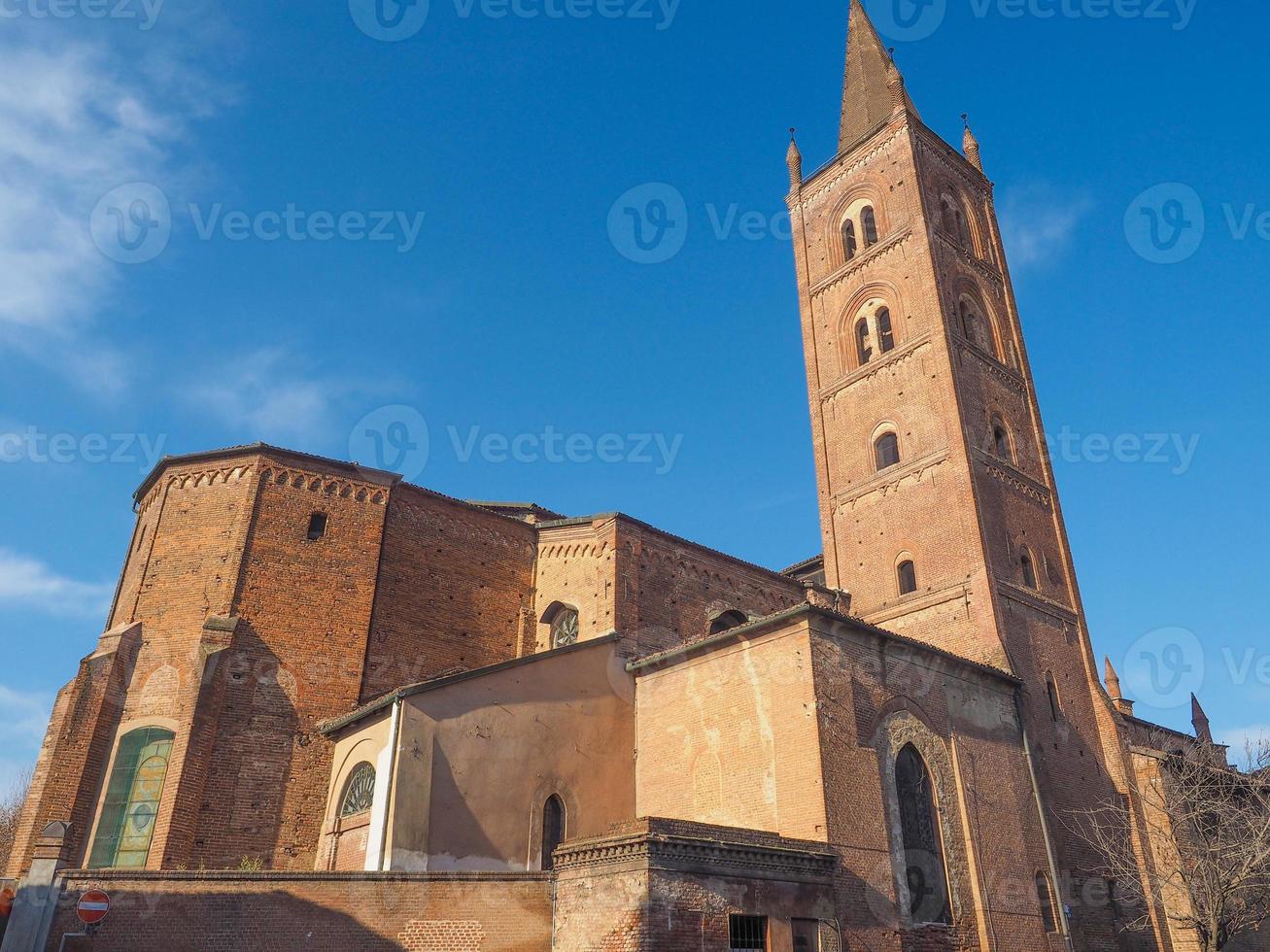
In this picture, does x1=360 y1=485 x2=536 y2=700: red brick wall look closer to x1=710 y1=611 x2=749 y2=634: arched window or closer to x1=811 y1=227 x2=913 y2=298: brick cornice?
x1=710 y1=611 x2=749 y2=634: arched window

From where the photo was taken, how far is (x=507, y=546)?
2247cm

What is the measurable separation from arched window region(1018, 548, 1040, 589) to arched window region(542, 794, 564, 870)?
13.2 meters

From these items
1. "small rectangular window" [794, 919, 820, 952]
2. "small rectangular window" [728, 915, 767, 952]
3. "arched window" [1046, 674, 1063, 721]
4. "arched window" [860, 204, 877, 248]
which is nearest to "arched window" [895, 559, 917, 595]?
"arched window" [1046, 674, 1063, 721]

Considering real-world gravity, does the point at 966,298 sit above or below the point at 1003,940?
above

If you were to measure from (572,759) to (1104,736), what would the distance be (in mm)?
13141

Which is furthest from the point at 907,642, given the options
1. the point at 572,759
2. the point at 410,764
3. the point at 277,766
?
the point at 277,766

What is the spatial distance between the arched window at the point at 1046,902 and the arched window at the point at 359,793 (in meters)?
12.4

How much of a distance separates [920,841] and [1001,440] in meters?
13.1

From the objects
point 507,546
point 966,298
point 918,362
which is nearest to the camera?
point 507,546

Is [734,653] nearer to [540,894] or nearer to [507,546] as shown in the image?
[540,894]

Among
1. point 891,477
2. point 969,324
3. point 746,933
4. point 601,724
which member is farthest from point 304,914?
point 969,324

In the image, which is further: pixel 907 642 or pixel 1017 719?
pixel 1017 719

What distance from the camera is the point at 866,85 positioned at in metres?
31.6

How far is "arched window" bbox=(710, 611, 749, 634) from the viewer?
22678 mm
